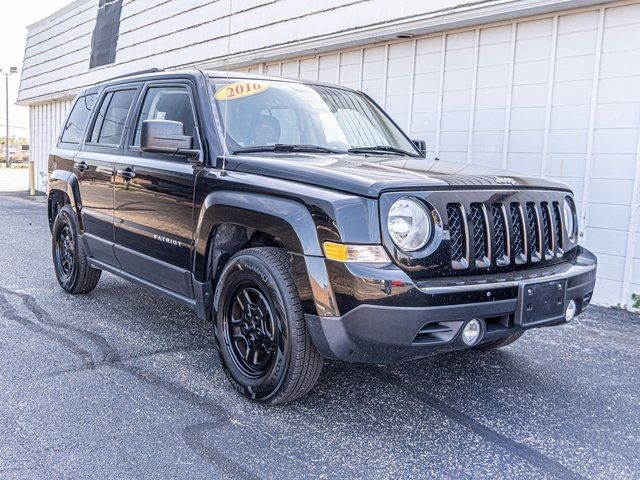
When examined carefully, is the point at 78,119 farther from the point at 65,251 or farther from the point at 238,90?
the point at 238,90

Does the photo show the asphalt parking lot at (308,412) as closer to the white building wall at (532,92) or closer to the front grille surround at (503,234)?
the front grille surround at (503,234)

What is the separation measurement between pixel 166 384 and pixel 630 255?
4.43 meters

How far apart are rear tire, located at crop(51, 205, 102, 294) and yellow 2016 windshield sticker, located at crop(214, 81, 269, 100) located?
86.5 inches

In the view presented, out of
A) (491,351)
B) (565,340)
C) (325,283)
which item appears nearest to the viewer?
(325,283)

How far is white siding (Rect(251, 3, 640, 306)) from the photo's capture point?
5.82 meters

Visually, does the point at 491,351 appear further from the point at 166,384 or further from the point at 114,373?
the point at 114,373

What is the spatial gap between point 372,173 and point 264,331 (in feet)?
3.36

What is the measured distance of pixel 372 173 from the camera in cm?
316

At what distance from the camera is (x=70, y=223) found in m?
5.60

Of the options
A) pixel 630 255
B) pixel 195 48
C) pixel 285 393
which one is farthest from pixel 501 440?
pixel 195 48

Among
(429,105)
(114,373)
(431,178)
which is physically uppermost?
(429,105)

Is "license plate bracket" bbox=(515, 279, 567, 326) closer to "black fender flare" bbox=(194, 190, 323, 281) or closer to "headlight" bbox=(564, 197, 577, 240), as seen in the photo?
"headlight" bbox=(564, 197, 577, 240)

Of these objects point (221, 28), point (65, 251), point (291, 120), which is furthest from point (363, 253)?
point (221, 28)

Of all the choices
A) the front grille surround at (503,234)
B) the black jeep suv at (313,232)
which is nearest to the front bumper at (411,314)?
the black jeep suv at (313,232)
